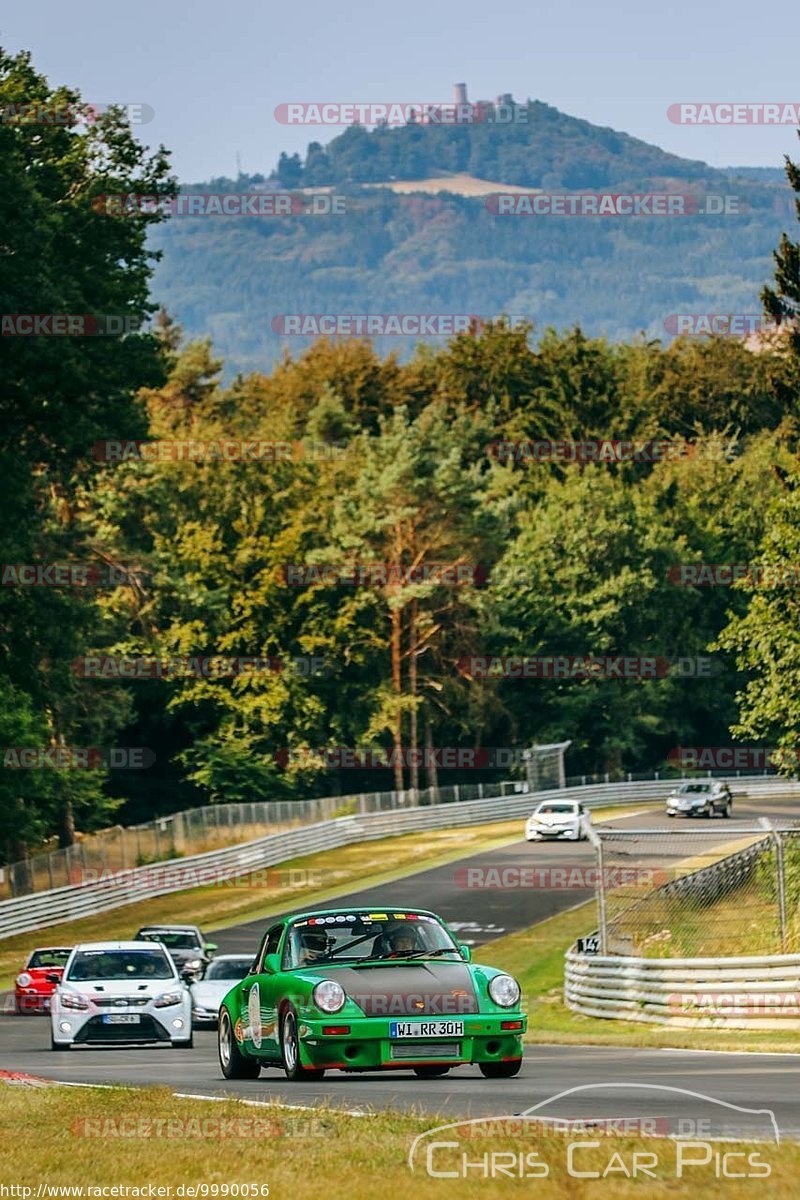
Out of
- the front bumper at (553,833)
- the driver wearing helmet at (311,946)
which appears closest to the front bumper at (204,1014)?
the driver wearing helmet at (311,946)

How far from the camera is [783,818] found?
238 feet

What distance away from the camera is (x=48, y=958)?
36.3 meters

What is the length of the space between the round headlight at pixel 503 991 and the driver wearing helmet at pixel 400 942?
2.74ft

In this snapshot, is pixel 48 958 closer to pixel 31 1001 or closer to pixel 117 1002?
pixel 31 1001

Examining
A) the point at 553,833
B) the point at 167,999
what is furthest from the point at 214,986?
the point at 553,833

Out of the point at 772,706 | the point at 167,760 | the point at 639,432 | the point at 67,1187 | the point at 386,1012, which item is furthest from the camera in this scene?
the point at 639,432

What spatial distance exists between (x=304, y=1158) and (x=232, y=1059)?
6955 mm

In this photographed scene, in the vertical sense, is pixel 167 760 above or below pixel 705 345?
below

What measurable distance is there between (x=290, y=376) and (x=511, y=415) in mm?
14351

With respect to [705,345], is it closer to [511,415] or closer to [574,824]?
[511,415]

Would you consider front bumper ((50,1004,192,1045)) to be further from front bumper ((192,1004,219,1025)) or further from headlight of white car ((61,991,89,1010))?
front bumper ((192,1004,219,1025))

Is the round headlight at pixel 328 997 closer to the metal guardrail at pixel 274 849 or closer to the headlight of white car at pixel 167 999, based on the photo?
the headlight of white car at pixel 167 999

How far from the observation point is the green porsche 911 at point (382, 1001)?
14.9m

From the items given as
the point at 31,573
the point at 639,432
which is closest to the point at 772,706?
the point at 31,573
